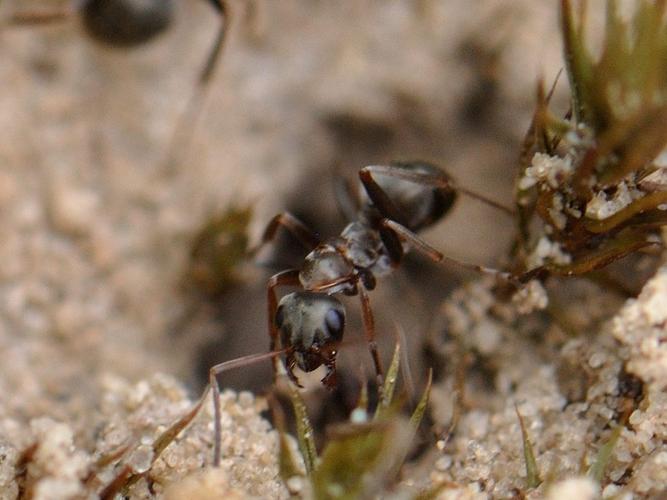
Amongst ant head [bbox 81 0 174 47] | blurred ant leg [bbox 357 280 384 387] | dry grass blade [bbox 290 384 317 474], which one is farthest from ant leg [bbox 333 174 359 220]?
dry grass blade [bbox 290 384 317 474]

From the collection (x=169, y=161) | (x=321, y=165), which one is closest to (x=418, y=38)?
(x=321, y=165)

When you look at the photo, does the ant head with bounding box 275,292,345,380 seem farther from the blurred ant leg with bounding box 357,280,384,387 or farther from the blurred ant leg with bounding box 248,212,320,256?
the blurred ant leg with bounding box 248,212,320,256

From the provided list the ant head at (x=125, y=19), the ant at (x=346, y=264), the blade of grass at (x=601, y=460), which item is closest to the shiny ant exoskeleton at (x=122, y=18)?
the ant head at (x=125, y=19)

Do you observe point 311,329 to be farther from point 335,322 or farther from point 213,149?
point 213,149

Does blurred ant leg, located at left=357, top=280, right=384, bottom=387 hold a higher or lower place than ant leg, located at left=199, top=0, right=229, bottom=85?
lower

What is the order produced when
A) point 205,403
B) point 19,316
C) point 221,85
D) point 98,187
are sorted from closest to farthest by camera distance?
point 205,403 → point 19,316 → point 98,187 → point 221,85

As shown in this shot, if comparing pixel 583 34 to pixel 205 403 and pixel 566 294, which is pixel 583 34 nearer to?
pixel 566 294

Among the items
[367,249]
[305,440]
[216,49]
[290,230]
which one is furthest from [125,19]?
[305,440]

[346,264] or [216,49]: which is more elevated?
[216,49]
